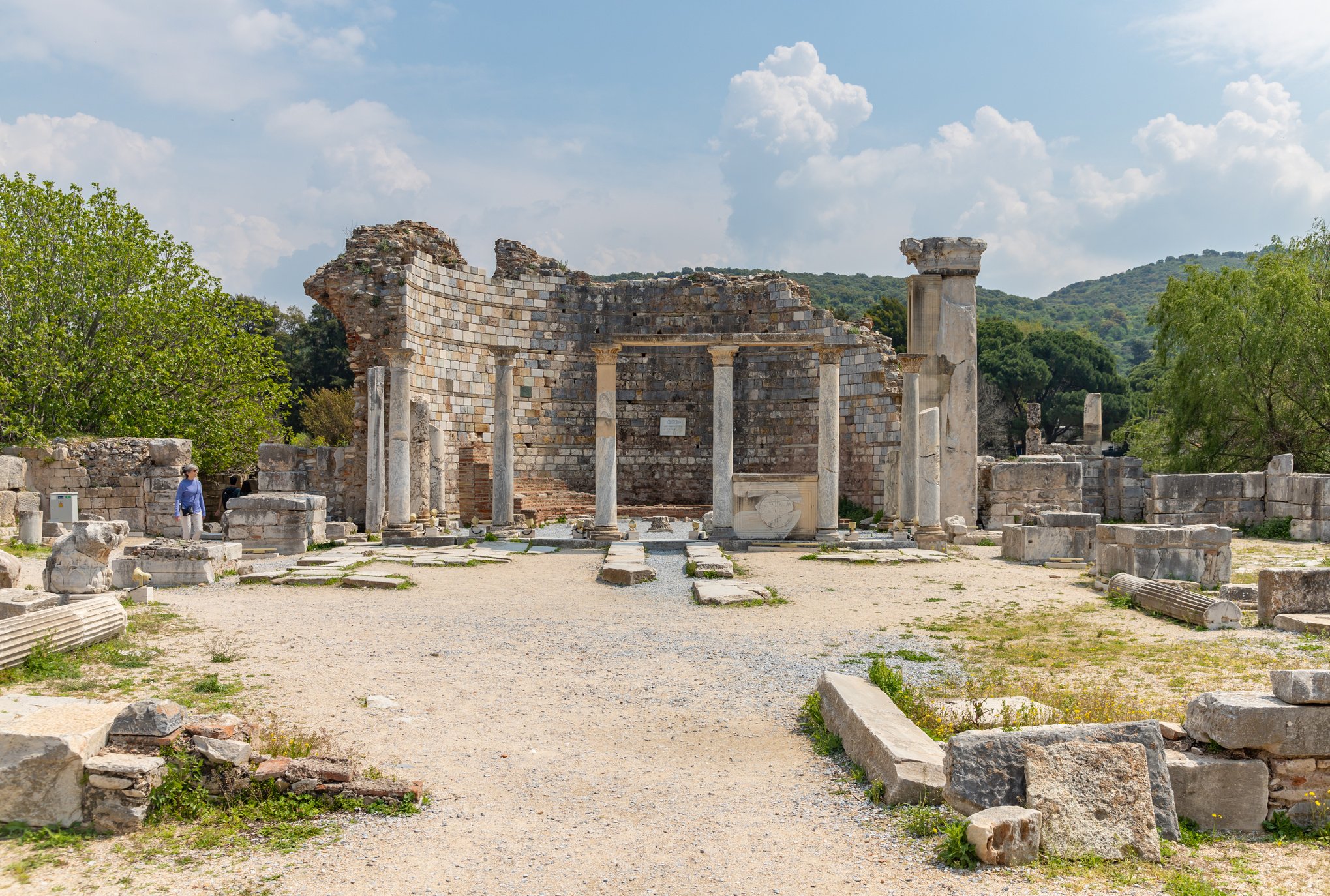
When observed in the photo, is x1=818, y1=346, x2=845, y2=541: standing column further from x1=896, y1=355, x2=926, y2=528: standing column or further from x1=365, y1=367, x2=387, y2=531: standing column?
x1=365, y1=367, x2=387, y2=531: standing column

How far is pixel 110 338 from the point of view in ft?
79.3

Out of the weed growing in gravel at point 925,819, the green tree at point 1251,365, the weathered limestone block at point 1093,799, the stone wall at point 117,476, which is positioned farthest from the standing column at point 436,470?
the green tree at point 1251,365

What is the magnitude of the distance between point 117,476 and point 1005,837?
21051 millimetres

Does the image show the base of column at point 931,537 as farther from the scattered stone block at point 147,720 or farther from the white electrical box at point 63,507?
the white electrical box at point 63,507

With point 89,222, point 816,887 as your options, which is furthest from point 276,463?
point 816,887

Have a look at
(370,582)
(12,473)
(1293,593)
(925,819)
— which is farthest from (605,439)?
(925,819)

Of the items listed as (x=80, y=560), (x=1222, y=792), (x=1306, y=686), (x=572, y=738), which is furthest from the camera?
(x=80, y=560)

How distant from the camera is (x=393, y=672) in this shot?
A: 8.02 m

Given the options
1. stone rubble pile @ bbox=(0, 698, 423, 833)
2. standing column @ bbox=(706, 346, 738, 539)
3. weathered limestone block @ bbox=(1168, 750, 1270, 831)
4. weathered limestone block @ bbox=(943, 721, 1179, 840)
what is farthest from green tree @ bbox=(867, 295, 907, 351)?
stone rubble pile @ bbox=(0, 698, 423, 833)

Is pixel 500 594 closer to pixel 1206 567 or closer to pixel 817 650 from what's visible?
pixel 817 650

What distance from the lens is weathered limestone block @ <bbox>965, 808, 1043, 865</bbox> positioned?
4406mm

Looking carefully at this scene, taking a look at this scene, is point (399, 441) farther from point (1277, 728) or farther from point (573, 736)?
point (1277, 728)

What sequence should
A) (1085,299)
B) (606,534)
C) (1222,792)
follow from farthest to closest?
1. (1085,299)
2. (606,534)
3. (1222,792)

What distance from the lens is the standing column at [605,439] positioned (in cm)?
1952
